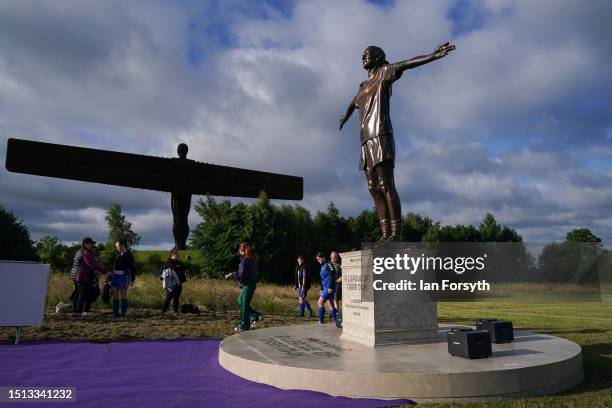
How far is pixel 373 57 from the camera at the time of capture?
7098 millimetres

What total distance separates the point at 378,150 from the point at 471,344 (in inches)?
117

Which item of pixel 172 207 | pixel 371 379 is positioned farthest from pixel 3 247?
pixel 371 379

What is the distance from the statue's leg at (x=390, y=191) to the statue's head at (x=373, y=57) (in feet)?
5.18

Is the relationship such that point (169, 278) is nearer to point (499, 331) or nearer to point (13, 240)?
point (499, 331)

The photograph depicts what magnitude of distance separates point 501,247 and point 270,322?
41.5 metres

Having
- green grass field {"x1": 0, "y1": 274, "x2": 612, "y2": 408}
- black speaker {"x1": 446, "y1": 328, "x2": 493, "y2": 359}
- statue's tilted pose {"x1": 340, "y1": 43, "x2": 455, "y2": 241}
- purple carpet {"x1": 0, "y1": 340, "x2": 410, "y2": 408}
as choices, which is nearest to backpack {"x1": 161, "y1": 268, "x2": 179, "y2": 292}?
green grass field {"x1": 0, "y1": 274, "x2": 612, "y2": 408}

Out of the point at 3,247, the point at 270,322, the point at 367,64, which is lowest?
the point at 270,322

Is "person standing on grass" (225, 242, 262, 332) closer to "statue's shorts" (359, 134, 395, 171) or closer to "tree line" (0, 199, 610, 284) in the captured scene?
"statue's shorts" (359, 134, 395, 171)

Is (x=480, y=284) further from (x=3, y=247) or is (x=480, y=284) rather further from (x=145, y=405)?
(x=145, y=405)

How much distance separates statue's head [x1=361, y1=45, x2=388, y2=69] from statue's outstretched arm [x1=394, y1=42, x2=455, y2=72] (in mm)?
514

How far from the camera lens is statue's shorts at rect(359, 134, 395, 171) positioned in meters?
6.69

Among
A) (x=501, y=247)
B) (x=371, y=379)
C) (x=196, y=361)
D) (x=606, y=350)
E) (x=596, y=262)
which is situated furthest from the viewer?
(x=501, y=247)

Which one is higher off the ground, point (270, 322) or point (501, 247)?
point (501, 247)

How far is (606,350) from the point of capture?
23.1ft
